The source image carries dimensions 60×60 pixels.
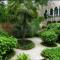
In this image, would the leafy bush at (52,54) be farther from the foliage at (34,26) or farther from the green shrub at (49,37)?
the foliage at (34,26)

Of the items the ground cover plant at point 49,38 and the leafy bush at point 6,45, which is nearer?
the leafy bush at point 6,45

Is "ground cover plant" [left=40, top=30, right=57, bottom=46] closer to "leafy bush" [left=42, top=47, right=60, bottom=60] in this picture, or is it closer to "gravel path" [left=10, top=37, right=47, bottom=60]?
"gravel path" [left=10, top=37, right=47, bottom=60]

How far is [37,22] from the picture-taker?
1891cm

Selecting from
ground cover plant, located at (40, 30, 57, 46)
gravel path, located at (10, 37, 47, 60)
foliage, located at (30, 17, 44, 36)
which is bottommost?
gravel path, located at (10, 37, 47, 60)

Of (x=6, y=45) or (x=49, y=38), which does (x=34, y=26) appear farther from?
(x=6, y=45)

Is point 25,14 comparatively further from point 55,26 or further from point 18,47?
point 55,26

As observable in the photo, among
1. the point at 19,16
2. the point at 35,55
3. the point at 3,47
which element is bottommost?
the point at 35,55

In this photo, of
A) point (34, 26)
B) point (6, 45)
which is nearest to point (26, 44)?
point (34, 26)

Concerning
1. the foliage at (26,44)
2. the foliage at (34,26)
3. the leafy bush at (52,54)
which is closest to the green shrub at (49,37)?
the foliage at (34,26)

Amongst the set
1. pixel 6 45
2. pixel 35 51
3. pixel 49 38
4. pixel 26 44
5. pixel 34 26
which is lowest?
pixel 35 51

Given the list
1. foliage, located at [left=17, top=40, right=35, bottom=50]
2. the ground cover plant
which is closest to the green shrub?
the ground cover plant

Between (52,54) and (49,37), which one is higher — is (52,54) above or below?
below

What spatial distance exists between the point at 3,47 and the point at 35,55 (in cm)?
258

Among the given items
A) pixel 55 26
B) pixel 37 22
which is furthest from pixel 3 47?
pixel 55 26
